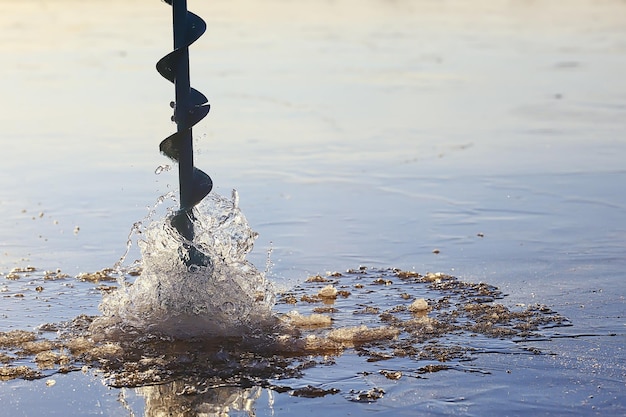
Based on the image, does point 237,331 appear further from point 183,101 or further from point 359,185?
point 359,185

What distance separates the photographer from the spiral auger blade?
5.12 metres

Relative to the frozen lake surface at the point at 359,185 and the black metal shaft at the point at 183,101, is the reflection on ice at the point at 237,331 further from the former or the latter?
the black metal shaft at the point at 183,101

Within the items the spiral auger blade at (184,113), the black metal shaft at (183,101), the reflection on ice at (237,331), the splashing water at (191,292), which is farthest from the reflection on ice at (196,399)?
the black metal shaft at (183,101)

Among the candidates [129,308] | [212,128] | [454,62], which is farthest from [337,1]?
[129,308]

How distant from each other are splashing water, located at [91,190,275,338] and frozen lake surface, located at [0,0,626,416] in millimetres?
379

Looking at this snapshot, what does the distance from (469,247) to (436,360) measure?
7.25 ft

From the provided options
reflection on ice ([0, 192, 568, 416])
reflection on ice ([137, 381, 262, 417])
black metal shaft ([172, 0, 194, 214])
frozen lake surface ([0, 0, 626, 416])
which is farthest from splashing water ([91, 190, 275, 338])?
reflection on ice ([137, 381, 262, 417])

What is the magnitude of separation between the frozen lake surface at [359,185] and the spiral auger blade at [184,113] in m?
0.71

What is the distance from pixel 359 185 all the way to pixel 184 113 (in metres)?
3.38

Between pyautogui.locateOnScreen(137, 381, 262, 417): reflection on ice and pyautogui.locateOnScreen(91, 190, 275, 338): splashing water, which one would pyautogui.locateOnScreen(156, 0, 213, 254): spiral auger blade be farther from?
pyautogui.locateOnScreen(137, 381, 262, 417): reflection on ice

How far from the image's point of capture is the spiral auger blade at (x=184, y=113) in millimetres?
5121

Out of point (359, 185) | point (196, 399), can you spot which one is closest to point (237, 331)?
point (196, 399)

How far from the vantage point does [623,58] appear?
16.0 m

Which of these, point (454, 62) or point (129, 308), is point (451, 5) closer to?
point (454, 62)
